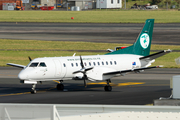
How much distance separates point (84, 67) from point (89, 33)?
55418 mm

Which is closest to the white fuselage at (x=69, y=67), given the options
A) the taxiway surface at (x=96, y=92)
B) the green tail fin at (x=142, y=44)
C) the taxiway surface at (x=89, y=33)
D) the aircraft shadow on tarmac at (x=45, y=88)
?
the taxiway surface at (x=96, y=92)

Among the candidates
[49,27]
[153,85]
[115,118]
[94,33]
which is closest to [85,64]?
[153,85]

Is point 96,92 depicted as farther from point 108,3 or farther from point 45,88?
point 108,3

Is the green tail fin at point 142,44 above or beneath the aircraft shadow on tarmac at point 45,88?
above

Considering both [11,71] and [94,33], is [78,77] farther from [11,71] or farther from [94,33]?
[94,33]

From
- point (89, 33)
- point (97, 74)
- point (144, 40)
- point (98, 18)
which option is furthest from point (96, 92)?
point (98, 18)

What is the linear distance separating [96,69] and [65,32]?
58.3 m

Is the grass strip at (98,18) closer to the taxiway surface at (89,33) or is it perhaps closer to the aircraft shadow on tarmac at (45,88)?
the taxiway surface at (89,33)

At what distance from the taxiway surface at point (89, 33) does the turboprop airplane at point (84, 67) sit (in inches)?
1483

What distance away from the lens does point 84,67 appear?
109 feet

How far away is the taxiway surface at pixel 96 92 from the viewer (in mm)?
28406

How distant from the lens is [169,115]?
13523 mm

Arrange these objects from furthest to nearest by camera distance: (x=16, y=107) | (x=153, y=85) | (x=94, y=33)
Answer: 1. (x=94, y=33)
2. (x=153, y=85)
3. (x=16, y=107)

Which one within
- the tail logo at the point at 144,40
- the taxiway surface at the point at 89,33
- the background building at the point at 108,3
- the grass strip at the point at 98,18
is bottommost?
the taxiway surface at the point at 89,33
